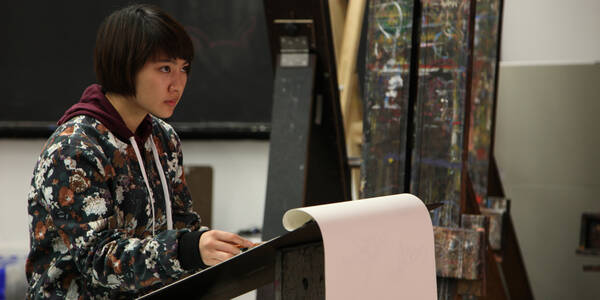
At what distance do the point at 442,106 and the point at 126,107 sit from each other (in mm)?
1168

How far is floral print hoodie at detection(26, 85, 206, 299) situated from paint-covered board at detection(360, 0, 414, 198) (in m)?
1.05

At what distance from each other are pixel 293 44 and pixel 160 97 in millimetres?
1362

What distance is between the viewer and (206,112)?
417 cm

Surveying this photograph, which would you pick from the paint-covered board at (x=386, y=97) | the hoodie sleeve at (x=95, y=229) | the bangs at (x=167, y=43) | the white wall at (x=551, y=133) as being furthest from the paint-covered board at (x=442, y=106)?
the white wall at (x=551, y=133)

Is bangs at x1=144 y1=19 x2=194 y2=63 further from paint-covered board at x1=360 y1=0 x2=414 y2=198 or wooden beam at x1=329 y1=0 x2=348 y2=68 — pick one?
wooden beam at x1=329 y1=0 x2=348 y2=68

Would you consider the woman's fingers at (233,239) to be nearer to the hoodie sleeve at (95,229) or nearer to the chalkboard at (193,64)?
the hoodie sleeve at (95,229)

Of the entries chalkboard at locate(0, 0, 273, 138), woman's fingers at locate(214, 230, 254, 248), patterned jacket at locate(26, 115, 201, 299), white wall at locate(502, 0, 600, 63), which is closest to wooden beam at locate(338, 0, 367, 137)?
chalkboard at locate(0, 0, 273, 138)

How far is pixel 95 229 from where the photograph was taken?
48.4 inches

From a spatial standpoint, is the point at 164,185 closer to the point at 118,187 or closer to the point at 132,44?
the point at 118,187

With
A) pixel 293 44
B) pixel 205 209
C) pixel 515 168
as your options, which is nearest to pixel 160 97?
pixel 293 44

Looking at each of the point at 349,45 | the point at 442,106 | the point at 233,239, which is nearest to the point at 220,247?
the point at 233,239

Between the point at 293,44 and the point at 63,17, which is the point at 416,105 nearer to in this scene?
the point at 293,44

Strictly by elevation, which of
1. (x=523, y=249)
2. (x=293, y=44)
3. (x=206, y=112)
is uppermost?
(x=293, y=44)

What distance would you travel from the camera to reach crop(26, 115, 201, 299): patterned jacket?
1182 mm
